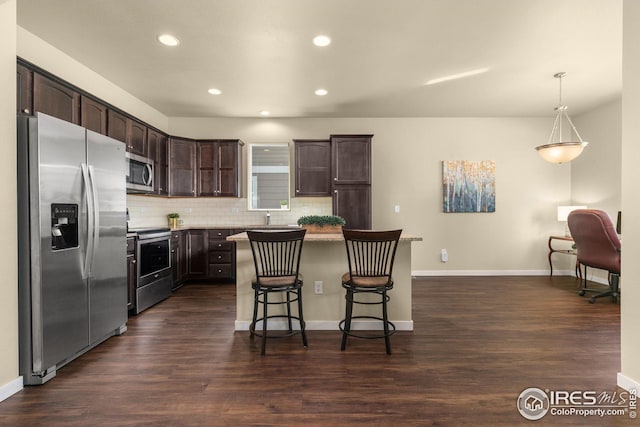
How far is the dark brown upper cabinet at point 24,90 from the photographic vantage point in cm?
244

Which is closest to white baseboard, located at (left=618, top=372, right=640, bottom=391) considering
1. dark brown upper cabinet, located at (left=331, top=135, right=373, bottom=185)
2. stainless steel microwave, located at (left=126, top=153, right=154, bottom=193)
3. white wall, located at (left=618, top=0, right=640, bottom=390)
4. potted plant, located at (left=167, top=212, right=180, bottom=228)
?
white wall, located at (left=618, top=0, right=640, bottom=390)

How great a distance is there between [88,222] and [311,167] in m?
3.44

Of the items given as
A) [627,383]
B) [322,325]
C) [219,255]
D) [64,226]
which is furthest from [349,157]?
[627,383]

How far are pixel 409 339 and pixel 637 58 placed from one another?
8.51 ft

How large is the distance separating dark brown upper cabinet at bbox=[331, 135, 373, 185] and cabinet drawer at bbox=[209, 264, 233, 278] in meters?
2.28

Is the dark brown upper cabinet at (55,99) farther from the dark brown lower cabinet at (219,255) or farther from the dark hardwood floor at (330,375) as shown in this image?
the dark brown lower cabinet at (219,255)

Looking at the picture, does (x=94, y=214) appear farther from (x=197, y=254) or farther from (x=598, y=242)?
(x=598, y=242)

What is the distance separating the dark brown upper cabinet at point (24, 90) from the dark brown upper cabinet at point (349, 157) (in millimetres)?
3704

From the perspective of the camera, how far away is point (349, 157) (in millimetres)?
5207

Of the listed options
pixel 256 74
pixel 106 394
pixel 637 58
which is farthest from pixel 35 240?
pixel 637 58

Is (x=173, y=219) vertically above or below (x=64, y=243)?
above

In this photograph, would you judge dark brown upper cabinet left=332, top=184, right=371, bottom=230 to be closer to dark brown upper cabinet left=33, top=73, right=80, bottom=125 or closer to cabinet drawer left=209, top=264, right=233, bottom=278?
cabinet drawer left=209, top=264, right=233, bottom=278

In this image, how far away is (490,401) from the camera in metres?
1.95

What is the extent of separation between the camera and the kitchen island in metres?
3.10
